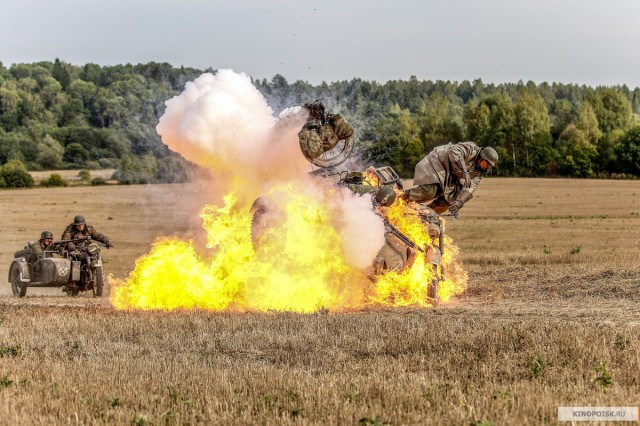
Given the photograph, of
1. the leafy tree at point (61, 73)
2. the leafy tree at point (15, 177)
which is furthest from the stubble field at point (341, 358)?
the leafy tree at point (61, 73)

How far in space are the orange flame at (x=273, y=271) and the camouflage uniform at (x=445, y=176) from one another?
0.62m

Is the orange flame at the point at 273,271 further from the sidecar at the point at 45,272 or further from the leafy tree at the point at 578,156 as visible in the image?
the leafy tree at the point at 578,156

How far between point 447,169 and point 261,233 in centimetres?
499

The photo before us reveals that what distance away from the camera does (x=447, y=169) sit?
22438mm

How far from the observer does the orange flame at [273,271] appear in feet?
66.7

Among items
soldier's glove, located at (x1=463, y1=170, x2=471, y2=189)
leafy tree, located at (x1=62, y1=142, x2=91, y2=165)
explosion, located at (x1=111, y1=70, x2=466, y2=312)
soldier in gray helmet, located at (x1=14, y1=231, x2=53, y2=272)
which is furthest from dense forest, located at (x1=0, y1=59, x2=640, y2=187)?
soldier's glove, located at (x1=463, y1=170, x2=471, y2=189)

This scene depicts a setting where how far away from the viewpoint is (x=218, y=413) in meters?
11.0

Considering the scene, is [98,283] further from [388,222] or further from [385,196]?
[385,196]

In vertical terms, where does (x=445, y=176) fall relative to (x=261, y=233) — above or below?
above

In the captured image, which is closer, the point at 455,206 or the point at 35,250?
the point at 455,206

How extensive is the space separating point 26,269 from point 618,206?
1801 inches

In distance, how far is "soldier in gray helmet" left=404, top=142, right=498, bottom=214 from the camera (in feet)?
73.1

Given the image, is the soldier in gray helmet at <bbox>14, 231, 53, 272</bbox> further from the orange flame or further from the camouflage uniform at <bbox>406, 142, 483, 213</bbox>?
the camouflage uniform at <bbox>406, 142, 483, 213</bbox>

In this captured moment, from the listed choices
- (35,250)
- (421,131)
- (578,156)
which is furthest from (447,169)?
(421,131)
